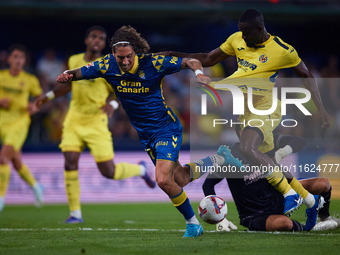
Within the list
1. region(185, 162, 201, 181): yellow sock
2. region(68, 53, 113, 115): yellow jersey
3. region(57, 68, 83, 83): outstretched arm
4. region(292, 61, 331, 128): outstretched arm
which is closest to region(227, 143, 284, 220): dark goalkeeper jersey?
region(185, 162, 201, 181): yellow sock

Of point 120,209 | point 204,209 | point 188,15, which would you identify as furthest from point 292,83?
point 204,209

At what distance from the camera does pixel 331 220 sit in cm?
593

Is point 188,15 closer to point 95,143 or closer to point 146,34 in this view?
point 146,34

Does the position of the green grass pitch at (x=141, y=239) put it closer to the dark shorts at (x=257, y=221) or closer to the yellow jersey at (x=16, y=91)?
the dark shorts at (x=257, y=221)

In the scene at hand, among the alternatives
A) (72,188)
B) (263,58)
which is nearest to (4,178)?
(72,188)

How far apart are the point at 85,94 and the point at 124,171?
1459 millimetres

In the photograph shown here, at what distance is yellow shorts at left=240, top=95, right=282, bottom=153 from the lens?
20.0 feet

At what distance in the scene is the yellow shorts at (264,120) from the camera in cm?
609

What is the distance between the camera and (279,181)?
5.67 meters

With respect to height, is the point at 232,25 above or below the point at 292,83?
above

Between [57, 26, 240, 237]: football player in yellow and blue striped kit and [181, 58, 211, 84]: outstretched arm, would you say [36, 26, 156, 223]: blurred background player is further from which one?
[181, 58, 211, 84]: outstretched arm

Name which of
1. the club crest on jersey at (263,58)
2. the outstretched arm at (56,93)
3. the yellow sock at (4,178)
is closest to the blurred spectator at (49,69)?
the yellow sock at (4,178)

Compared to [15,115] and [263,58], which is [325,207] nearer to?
[263,58]

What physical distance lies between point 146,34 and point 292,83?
521 centimetres
